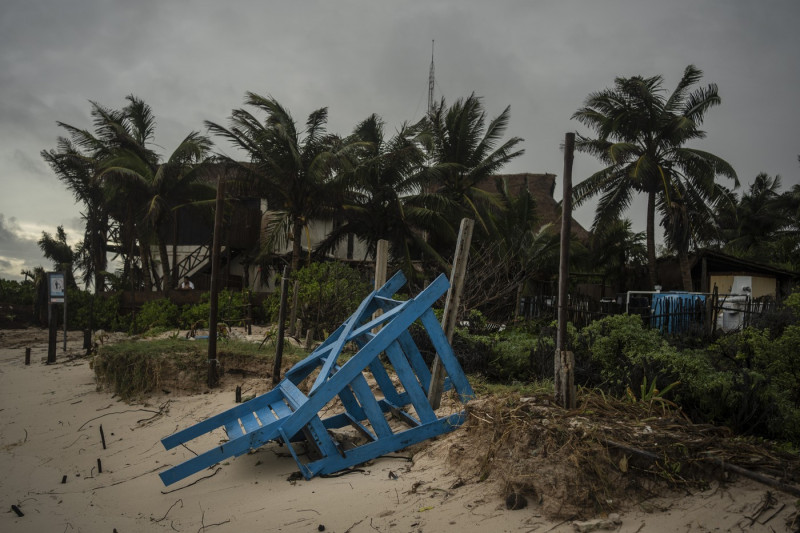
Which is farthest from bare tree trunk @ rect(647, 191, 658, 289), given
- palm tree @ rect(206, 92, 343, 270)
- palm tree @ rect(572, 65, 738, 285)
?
palm tree @ rect(206, 92, 343, 270)

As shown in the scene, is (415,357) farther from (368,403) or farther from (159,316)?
(159,316)

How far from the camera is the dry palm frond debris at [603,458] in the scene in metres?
3.45

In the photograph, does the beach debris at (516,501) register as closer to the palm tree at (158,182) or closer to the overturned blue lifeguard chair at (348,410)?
the overturned blue lifeguard chair at (348,410)

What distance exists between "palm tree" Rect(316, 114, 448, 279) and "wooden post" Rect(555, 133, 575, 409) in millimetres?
14665

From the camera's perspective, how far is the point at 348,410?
5.50 metres

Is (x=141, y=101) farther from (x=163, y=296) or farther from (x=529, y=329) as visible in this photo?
(x=529, y=329)

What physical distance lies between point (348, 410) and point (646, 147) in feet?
64.6

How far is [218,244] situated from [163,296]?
10.4m

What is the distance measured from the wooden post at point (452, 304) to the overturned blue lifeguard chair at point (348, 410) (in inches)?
9.1

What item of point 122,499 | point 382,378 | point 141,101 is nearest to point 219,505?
point 122,499

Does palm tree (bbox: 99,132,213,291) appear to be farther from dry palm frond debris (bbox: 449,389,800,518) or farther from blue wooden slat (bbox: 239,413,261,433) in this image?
dry palm frond debris (bbox: 449,389,800,518)

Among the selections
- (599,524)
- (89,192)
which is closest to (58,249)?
(89,192)

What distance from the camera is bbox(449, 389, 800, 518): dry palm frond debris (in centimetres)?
345

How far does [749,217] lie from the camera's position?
32500mm
